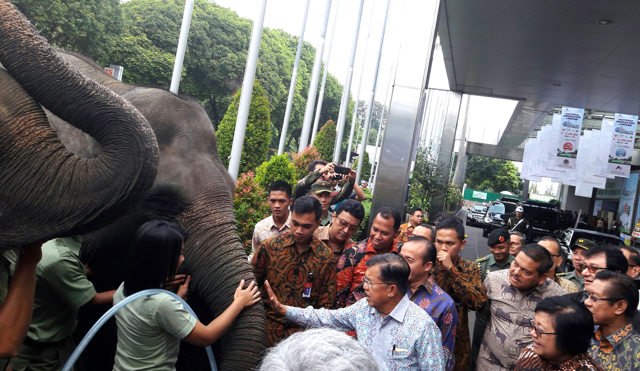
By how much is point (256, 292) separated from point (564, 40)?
9.75m

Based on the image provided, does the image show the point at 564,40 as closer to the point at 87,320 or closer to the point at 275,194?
the point at 275,194

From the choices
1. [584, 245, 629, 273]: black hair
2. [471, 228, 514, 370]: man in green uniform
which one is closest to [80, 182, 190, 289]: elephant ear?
[471, 228, 514, 370]: man in green uniform

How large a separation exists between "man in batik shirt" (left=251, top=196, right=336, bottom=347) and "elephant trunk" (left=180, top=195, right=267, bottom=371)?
0.40 m

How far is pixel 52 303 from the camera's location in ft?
10.2

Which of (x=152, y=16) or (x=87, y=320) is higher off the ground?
(x=152, y=16)

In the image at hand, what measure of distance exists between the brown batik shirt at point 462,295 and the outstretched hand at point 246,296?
5.44ft

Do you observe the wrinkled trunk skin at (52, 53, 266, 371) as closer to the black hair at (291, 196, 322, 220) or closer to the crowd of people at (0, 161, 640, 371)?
the crowd of people at (0, 161, 640, 371)

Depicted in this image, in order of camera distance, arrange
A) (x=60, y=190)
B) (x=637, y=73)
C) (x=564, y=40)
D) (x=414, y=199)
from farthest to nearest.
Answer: (x=414, y=199), (x=637, y=73), (x=564, y=40), (x=60, y=190)

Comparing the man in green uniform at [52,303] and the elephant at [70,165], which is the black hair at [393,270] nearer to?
the elephant at [70,165]

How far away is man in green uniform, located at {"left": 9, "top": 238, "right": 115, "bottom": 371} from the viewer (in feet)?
9.80

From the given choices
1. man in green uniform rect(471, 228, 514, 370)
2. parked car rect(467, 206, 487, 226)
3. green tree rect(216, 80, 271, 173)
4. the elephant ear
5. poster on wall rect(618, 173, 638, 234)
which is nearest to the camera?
the elephant ear

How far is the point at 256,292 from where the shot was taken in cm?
324

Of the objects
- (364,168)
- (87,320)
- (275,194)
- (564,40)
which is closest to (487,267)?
(275,194)

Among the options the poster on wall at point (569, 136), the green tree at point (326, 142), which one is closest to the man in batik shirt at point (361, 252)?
the poster on wall at point (569, 136)
